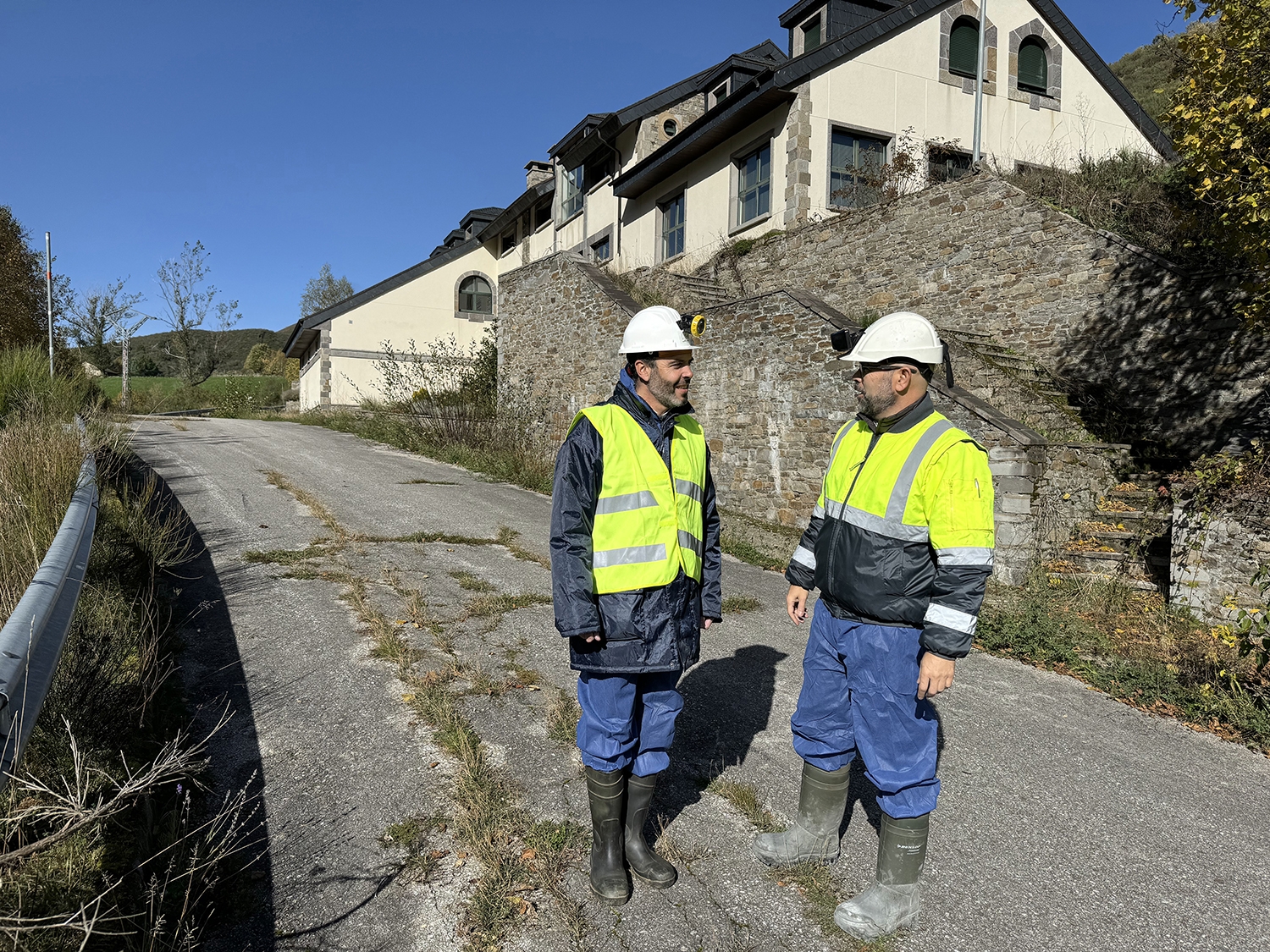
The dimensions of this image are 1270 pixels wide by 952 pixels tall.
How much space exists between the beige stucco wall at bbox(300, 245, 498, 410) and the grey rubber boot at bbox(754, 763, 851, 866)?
26.4 meters

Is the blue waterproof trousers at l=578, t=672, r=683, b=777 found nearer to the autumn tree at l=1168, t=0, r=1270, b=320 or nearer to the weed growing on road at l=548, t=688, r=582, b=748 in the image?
the weed growing on road at l=548, t=688, r=582, b=748

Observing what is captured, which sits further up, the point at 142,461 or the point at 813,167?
the point at 813,167

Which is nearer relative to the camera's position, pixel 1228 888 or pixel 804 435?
pixel 1228 888

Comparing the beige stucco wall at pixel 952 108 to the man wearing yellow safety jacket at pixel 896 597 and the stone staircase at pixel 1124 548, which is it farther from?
the man wearing yellow safety jacket at pixel 896 597

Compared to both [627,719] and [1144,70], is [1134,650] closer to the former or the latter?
[627,719]

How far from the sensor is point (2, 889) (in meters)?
1.79

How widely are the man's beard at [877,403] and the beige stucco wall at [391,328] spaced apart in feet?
86.5

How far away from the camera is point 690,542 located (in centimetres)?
284

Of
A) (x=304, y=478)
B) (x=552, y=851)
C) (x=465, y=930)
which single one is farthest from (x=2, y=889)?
(x=304, y=478)

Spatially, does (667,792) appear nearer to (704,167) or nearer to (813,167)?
(813,167)

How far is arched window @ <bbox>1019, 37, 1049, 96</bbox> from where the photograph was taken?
17391 millimetres

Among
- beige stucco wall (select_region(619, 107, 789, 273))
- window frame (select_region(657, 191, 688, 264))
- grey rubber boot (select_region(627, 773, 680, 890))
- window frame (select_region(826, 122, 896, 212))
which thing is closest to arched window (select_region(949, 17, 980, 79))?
window frame (select_region(826, 122, 896, 212))

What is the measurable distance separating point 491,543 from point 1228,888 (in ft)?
21.3

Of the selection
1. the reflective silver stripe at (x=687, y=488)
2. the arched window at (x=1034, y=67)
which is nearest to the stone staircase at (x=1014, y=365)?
the reflective silver stripe at (x=687, y=488)
